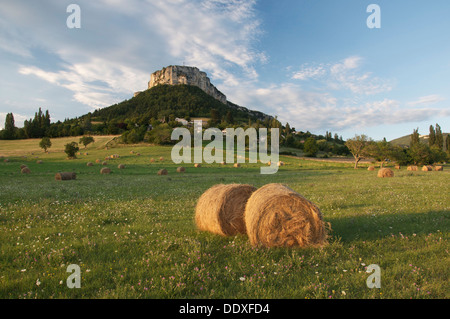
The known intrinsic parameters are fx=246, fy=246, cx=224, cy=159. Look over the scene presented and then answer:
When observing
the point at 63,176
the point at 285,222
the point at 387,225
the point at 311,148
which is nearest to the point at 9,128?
the point at 63,176

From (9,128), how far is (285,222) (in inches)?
5630

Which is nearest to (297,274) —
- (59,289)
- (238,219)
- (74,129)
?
(238,219)

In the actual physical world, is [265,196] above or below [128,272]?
above

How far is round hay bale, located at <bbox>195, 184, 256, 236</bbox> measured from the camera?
325 inches

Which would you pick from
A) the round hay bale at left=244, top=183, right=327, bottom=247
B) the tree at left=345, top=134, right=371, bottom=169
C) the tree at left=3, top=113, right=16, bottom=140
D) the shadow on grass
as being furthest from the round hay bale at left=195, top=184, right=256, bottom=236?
the tree at left=3, top=113, right=16, bottom=140

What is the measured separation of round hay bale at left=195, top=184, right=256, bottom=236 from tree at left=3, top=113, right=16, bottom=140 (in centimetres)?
13444

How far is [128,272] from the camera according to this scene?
543 centimetres

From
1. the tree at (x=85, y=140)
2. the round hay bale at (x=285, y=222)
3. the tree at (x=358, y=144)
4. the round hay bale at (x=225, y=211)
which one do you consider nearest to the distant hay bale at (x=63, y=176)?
the round hay bale at (x=225, y=211)

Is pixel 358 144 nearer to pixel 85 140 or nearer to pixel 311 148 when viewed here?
pixel 311 148

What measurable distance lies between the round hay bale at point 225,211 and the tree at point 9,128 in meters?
134

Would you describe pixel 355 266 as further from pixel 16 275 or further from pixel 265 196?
pixel 16 275

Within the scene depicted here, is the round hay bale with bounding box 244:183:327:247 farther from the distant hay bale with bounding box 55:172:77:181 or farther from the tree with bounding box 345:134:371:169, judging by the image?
the tree with bounding box 345:134:371:169

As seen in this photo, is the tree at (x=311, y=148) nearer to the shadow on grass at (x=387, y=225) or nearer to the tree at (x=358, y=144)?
the tree at (x=358, y=144)
